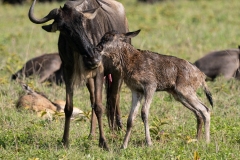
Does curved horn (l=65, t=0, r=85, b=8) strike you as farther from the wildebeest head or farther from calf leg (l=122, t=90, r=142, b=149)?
calf leg (l=122, t=90, r=142, b=149)

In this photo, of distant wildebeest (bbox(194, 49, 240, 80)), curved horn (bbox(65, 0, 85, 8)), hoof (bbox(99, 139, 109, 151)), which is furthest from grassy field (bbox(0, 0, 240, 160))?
curved horn (bbox(65, 0, 85, 8))

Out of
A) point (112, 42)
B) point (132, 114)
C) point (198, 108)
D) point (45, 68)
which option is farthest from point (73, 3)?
point (45, 68)

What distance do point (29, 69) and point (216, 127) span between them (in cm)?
586

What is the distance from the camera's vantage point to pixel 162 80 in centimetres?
752

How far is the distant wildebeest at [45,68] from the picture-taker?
12.8 metres

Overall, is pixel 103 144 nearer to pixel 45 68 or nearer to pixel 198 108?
pixel 198 108

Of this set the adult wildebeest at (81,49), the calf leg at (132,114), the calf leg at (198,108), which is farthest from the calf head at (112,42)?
the calf leg at (198,108)

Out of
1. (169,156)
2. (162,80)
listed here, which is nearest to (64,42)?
(162,80)

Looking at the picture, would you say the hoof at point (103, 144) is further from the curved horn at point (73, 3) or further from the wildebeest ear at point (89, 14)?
the curved horn at point (73, 3)

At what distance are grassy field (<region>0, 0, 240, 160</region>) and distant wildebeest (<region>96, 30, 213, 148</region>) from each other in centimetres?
38

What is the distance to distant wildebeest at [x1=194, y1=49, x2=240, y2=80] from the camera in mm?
12758

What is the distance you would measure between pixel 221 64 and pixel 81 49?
20.7 ft

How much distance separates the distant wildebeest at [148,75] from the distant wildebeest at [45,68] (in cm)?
527

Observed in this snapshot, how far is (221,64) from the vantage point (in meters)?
12.9
